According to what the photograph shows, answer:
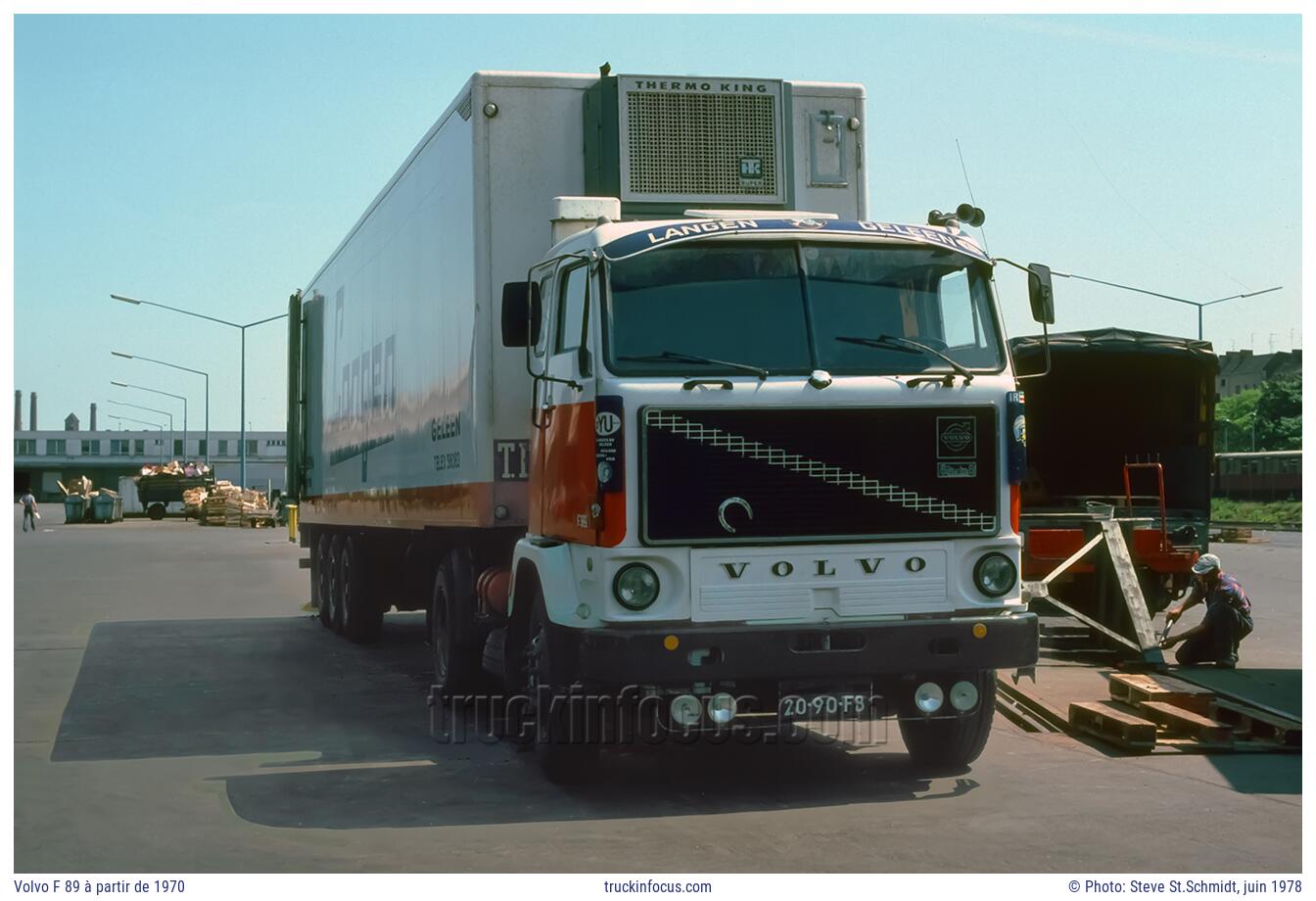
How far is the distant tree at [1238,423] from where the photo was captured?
111 metres

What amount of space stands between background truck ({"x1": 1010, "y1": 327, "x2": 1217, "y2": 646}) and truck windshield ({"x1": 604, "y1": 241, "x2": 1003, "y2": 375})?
22.6 feet

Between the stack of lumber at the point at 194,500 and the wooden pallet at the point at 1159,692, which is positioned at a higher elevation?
the stack of lumber at the point at 194,500

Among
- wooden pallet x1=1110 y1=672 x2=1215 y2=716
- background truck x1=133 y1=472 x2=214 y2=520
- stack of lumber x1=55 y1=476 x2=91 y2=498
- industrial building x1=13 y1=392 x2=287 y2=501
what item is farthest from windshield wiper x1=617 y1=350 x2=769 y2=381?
industrial building x1=13 y1=392 x2=287 y2=501

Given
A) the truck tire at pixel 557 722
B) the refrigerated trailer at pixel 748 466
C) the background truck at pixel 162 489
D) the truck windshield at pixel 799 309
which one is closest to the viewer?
the refrigerated trailer at pixel 748 466

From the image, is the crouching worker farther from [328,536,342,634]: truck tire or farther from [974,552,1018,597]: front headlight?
[328,536,342,634]: truck tire

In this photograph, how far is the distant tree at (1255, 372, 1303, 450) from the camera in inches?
3996

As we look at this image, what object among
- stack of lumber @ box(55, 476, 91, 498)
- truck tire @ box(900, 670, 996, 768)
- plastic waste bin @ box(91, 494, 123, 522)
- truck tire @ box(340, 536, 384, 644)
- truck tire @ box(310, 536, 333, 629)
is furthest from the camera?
stack of lumber @ box(55, 476, 91, 498)

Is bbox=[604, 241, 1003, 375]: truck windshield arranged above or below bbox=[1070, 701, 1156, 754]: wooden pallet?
above

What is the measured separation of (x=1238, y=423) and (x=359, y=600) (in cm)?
10513

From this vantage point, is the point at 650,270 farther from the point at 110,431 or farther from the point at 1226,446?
the point at 110,431

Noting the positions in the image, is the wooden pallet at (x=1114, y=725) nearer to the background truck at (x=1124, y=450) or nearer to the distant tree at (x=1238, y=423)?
the background truck at (x=1124, y=450)

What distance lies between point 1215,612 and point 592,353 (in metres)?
6.93

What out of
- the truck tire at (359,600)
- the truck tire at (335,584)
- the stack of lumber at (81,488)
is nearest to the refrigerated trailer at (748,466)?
the truck tire at (359,600)

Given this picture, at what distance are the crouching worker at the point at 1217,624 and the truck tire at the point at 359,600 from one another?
296 inches
